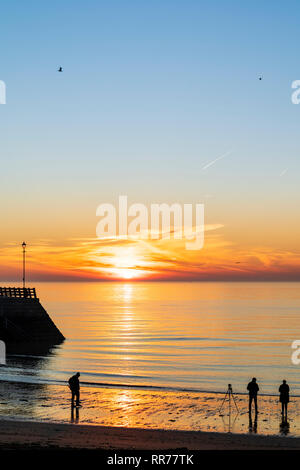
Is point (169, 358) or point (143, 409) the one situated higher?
point (143, 409)

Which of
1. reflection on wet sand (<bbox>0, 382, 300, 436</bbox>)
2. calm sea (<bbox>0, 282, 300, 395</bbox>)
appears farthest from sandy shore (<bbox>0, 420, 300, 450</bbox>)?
calm sea (<bbox>0, 282, 300, 395</bbox>)

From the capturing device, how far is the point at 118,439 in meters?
20.0

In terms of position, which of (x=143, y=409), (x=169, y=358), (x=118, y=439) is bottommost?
(x=169, y=358)

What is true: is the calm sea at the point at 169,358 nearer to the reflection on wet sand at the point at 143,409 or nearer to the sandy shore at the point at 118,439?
the reflection on wet sand at the point at 143,409

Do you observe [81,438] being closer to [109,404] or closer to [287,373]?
[109,404]

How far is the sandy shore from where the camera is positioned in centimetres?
1836

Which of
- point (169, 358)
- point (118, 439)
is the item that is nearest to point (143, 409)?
point (118, 439)

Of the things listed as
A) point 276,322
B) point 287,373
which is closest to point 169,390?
point 287,373

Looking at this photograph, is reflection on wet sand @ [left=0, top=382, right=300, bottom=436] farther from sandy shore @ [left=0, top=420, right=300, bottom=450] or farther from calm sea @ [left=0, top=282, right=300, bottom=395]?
calm sea @ [left=0, top=282, right=300, bottom=395]

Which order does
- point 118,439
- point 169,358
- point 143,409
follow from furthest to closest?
point 169,358 → point 143,409 → point 118,439

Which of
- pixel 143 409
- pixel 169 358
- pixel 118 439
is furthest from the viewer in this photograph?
pixel 169 358

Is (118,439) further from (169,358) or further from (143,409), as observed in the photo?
(169,358)
